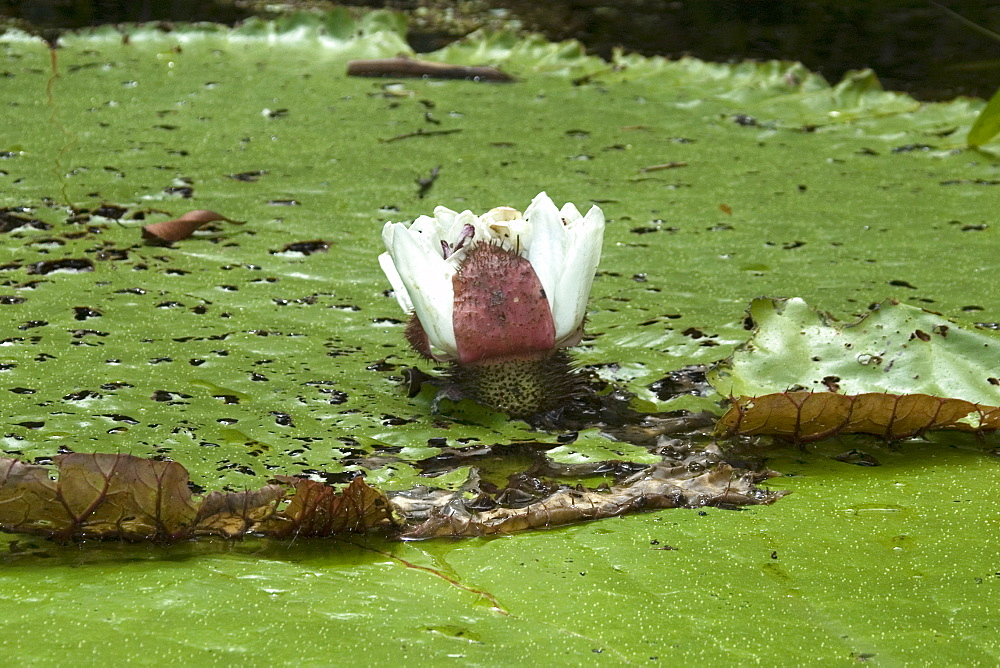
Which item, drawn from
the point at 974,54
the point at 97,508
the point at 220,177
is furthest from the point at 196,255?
the point at 974,54

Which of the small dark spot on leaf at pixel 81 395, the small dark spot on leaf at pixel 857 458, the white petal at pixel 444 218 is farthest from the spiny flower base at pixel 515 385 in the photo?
the small dark spot on leaf at pixel 81 395

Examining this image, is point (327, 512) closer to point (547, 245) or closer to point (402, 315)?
point (547, 245)

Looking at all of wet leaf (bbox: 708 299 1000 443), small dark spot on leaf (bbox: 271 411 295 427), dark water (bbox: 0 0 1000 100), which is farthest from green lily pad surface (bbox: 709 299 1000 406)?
dark water (bbox: 0 0 1000 100)

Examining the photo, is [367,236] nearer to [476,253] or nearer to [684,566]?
[476,253]

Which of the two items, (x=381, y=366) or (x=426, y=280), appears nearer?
(x=426, y=280)

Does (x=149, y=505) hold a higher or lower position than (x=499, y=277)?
lower

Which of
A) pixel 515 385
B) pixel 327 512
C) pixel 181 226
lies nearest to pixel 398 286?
pixel 515 385

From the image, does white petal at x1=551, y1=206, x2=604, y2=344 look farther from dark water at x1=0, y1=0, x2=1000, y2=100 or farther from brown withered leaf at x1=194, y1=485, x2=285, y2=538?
dark water at x1=0, y1=0, x2=1000, y2=100

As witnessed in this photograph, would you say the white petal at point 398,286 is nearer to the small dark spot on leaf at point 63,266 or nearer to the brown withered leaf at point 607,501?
the brown withered leaf at point 607,501
